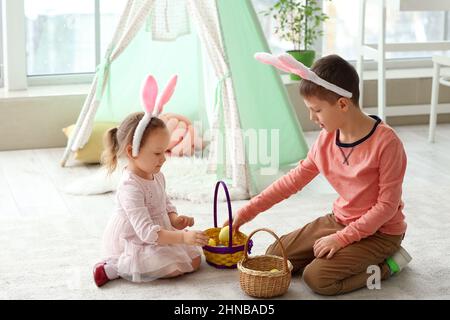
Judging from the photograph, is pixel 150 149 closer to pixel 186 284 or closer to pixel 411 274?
pixel 186 284

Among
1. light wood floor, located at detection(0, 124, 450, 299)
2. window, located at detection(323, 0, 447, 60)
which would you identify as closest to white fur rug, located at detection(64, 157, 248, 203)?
light wood floor, located at detection(0, 124, 450, 299)

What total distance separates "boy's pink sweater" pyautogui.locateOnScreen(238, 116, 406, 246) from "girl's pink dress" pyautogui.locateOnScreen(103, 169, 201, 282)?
0.80ft

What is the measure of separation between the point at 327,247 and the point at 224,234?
0.35 metres

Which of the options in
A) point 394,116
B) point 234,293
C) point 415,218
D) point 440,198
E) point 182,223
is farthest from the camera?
point 394,116

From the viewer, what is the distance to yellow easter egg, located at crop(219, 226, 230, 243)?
270cm

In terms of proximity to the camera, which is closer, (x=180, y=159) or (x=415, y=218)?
(x=415, y=218)

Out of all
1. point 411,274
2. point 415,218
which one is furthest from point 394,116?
point 411,274

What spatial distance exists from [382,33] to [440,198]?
3.70 ft

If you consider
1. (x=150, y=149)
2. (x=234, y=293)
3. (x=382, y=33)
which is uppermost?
(x=382, y=33)

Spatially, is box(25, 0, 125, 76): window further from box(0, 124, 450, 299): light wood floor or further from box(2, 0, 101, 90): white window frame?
box(0, 124, 450, 299): light wood floor

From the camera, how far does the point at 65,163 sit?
4.02 metres

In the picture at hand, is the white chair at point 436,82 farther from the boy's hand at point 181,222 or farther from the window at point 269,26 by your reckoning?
the boy's hand at point 181,222

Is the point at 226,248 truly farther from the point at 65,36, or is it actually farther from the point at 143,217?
the point at 65,36

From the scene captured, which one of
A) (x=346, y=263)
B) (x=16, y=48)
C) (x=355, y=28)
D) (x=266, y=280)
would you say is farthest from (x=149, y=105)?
(x=355, y=28)
